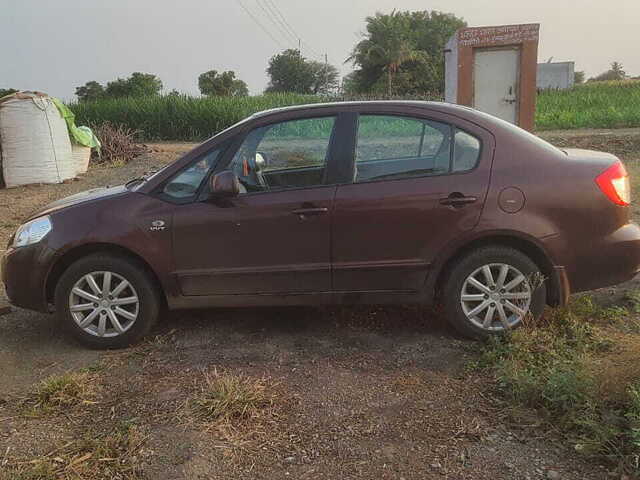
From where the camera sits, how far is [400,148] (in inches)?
171

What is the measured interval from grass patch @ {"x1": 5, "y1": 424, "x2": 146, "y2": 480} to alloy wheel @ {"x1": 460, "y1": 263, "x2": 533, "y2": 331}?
2295mm

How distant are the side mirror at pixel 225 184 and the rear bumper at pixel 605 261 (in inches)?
90.5

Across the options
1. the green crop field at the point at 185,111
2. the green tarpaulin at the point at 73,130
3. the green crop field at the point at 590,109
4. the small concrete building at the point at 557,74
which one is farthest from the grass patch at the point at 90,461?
the small concrete building at the point at 557,74

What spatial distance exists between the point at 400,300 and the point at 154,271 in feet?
5.72

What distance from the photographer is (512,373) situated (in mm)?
3568

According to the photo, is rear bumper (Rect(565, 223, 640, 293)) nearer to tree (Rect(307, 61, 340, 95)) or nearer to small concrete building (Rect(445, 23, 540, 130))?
small concrete building (Rect(445, 23, 540, 130))

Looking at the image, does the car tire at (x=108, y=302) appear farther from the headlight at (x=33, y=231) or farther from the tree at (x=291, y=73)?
the tree at (x=291, y=73)

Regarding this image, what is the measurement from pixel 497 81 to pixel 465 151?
34.8 ft

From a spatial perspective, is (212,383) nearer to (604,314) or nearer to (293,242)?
(293,242)

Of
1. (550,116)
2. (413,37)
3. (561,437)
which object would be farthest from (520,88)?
(413,37)

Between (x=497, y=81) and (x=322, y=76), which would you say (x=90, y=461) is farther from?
(x=322, y=76)

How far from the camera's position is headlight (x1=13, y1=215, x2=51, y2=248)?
4.42 meters

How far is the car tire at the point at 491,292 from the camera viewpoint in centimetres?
416

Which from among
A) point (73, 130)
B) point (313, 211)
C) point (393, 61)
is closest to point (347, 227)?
point (313, 211)
